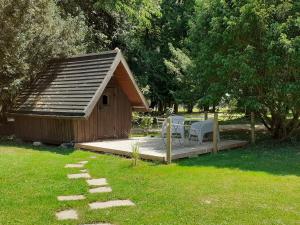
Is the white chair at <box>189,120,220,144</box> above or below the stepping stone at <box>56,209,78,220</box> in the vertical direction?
above

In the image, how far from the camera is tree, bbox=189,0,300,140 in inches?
595

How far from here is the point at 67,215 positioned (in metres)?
7.80

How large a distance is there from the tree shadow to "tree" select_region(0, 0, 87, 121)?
31.6 ft

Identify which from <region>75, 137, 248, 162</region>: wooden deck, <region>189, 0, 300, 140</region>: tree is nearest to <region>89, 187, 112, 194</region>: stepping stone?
<region>75, 137, 248, 162</region>: wooden deck

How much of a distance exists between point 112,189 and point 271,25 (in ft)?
29.7

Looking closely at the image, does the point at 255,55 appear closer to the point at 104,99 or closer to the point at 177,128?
the point at 177,128

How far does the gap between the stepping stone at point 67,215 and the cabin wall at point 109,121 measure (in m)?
8.84

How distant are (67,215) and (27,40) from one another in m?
13.0

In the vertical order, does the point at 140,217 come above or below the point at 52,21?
below

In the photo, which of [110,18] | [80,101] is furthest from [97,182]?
[110,18]

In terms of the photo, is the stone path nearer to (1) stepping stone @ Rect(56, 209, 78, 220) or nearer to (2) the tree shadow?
(1) stepping stone @ Rect(56, 209, 78, 220)

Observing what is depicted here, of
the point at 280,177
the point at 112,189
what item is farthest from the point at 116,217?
the point at 280,177

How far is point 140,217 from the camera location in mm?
7676

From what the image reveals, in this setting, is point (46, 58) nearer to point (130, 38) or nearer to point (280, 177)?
point (130, 38)
